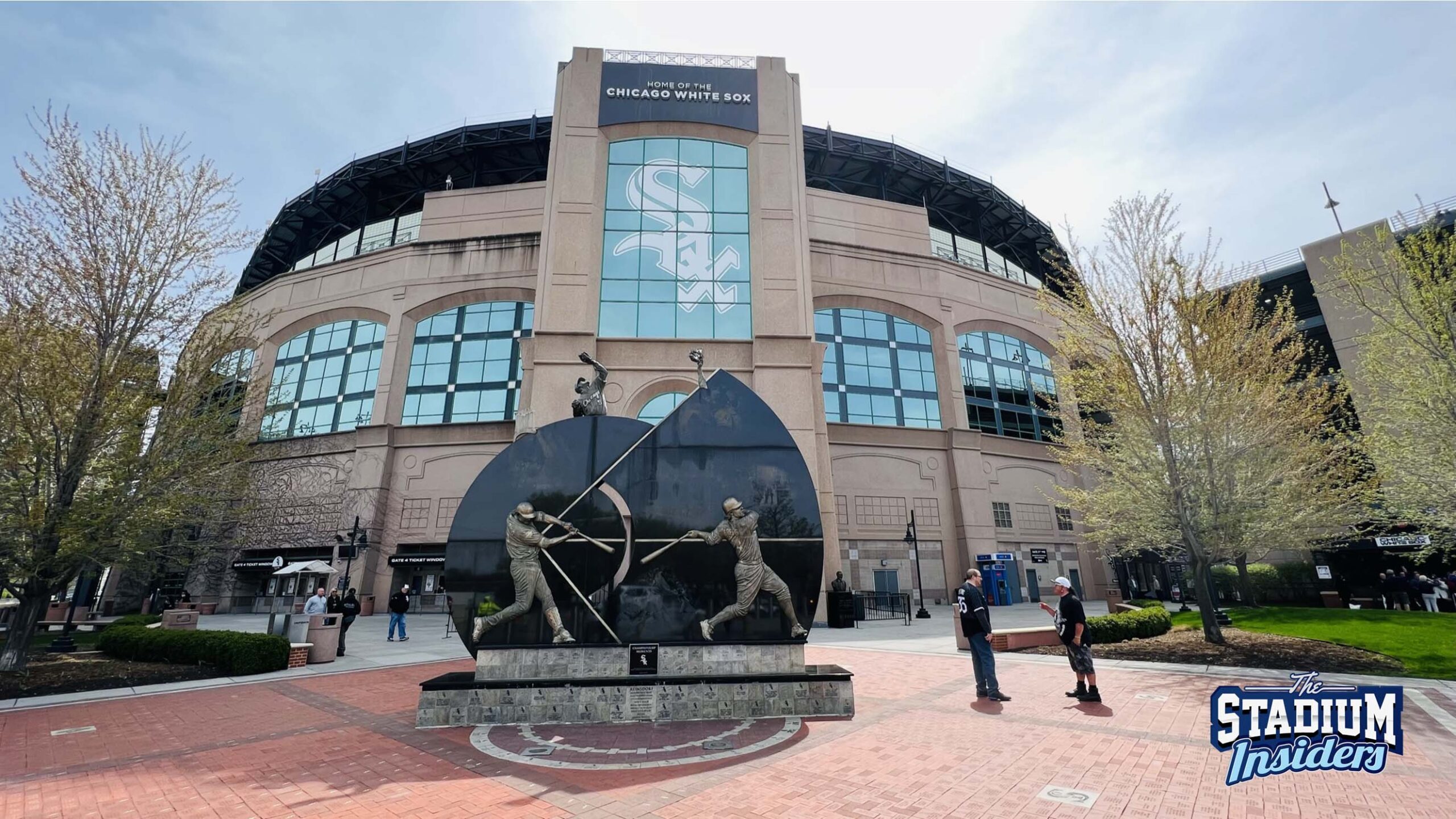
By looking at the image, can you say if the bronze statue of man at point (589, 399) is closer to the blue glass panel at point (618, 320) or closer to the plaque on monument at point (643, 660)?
the plaque on monument at point (643, 660)

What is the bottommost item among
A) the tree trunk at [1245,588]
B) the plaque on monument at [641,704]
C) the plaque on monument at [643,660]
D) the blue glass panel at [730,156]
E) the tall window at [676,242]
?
the plaque on monument at [641,704]

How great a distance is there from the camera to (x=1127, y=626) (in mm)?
13320

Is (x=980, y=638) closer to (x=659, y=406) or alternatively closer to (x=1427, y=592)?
(x=659, y=406)

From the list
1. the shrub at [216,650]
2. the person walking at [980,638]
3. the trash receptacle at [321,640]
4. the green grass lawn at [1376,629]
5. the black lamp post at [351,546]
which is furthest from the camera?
the black lamp post at [351,546]

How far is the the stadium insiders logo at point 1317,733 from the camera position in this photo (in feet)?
14.2

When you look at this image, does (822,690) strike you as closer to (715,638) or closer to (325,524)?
(715,638)

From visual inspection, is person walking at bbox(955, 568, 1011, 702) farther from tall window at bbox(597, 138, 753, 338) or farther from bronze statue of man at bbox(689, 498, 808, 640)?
tall window at bbox(597, 138, 753, 338)

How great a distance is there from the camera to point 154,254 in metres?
13.5

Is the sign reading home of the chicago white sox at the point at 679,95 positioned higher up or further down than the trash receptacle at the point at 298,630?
higher up

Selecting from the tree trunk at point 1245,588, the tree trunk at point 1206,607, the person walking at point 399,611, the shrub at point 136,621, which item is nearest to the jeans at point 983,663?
the tree trunk at point 1206,607

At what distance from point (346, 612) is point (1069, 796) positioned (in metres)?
18.6

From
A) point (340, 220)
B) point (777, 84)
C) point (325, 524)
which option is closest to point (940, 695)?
point (777, 84)

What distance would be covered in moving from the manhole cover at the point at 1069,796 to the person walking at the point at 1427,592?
86.6ft

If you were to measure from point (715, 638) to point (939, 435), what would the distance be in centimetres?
2626
